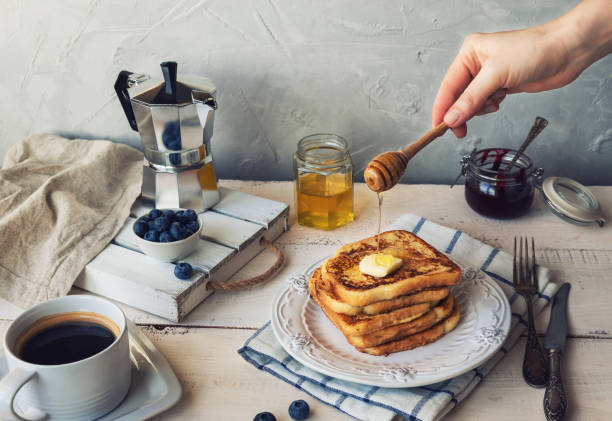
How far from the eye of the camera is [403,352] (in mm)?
910

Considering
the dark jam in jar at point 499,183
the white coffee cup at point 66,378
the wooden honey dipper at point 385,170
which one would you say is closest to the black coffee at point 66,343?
the white coffee cup at point 66,378

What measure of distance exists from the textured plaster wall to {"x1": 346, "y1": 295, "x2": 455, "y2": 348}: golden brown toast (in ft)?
2.06

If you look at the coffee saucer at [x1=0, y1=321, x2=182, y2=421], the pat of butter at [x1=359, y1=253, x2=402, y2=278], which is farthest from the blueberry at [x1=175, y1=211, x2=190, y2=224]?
the pat of butter at [x1=359, y1=253, x2=402, y2=278]

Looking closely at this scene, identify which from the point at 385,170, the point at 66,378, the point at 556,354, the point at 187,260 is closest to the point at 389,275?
the point at 385,170

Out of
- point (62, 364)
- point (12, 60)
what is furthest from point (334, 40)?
point (62, 364)

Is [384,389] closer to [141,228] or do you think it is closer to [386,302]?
[386,302]

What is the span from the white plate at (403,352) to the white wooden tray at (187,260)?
155 mm

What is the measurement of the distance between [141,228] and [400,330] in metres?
0.50

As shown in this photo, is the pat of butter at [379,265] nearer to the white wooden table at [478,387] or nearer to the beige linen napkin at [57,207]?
the white wooden table at [478,387]

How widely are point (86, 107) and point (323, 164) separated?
645mm

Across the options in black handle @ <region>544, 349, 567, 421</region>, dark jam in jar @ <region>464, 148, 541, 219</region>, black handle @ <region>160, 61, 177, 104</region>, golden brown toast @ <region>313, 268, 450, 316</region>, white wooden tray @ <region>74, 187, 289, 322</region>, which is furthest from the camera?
dark jam in jar @ <region>464, 148, 541, 219</region>

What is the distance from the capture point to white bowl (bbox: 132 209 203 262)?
107 centimetres

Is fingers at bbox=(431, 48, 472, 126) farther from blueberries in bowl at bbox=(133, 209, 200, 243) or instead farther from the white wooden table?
blueberries in bowl at bbox=(133, 209, 200, 243)

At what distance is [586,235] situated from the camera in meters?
1.26
